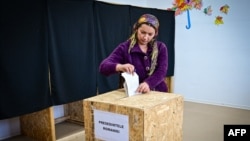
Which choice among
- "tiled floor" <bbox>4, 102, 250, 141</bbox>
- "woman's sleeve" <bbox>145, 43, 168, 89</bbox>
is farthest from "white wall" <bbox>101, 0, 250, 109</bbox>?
"woman's sleeve" <bbox>145, 43, 168, 89</bbox>

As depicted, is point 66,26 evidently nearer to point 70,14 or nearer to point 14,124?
point 70,14

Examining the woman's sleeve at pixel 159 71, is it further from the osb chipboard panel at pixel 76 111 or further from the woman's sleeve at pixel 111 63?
the osb chipboard panel at pixel 76 111

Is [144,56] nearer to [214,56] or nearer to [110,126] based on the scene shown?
Answer: [110,126]

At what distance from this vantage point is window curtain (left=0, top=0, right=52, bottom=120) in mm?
2186

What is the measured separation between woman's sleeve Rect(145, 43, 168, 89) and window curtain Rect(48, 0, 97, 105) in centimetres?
159

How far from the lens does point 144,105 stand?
97 centimetres

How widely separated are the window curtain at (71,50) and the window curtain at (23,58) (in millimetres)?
103

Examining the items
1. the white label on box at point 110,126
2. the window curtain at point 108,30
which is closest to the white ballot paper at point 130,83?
the white label on box at point 110,126

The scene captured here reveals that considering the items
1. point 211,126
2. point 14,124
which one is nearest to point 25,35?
point 14,124

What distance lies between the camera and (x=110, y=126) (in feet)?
3.34

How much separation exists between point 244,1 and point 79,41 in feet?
8.82

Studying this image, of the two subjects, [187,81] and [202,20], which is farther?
[187,81]

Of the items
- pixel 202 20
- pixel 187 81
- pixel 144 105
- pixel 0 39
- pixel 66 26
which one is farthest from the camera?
pixel 187 81

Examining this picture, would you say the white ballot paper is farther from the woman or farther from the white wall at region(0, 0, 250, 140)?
the white wall at region(0, 0, 250, 140)
